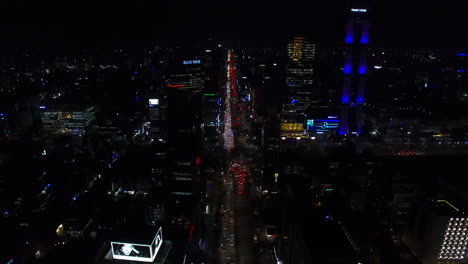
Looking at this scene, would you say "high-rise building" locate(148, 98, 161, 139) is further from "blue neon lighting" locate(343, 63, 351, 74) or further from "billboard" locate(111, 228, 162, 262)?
"billboard" locate(111, 228, 162, 262)

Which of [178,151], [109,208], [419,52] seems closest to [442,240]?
[178,151]

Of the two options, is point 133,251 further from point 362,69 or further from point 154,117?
point 362,69

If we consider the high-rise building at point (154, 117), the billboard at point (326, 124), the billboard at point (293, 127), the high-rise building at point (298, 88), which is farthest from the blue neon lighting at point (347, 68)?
the high-rise building at point (154, 117)

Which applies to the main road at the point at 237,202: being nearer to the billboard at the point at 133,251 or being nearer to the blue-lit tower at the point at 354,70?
the billboard at the point at 133,251

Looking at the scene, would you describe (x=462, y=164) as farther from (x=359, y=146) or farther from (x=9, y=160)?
(x=9, y=160)

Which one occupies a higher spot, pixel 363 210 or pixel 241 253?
pixel 363 210

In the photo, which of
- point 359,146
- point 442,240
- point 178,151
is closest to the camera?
point 442,240
